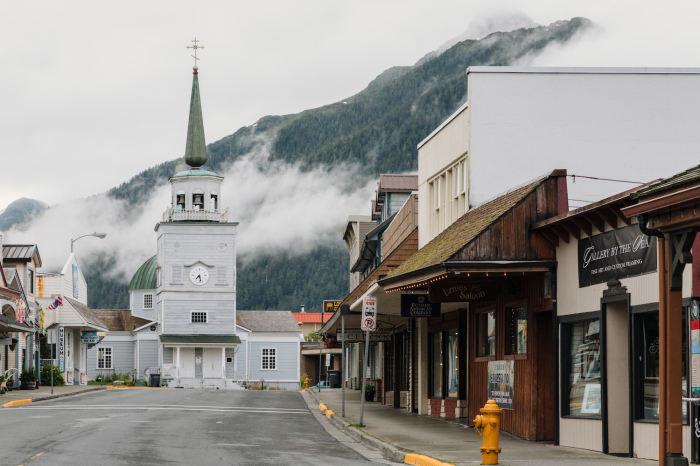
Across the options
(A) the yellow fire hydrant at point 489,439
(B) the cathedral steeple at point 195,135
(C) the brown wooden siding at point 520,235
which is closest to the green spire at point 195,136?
(B) the cathedral steeple at point 195,135

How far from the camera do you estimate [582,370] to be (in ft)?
51.0

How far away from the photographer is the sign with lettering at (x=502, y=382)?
17984 mm

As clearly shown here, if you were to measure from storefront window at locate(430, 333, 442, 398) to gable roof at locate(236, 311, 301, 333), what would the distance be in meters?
53.2

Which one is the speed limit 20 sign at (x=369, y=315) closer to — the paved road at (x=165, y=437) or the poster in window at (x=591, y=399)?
the paved road at (x=165, y=437)

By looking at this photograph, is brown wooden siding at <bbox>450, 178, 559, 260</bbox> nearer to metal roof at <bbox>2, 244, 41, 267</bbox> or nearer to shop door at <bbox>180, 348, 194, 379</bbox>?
metal roof at <bbox>2, 244, 41, 267</bbox>

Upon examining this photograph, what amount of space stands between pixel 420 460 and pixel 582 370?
3412 mm

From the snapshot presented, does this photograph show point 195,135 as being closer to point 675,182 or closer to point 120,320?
point 120,320

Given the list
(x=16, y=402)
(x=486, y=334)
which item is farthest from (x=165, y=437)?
(x=16, y=402)

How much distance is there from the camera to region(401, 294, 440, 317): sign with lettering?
22141 mm

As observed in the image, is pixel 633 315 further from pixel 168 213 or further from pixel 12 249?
pixel 168 213

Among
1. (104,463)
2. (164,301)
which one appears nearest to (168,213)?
(164,301)

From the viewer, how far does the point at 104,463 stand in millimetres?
12930

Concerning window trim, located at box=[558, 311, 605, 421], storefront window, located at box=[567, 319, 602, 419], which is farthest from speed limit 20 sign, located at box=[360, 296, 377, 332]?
storefront window, located at box=[567, 319, 602, 419]

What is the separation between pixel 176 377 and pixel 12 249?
2719 cm
